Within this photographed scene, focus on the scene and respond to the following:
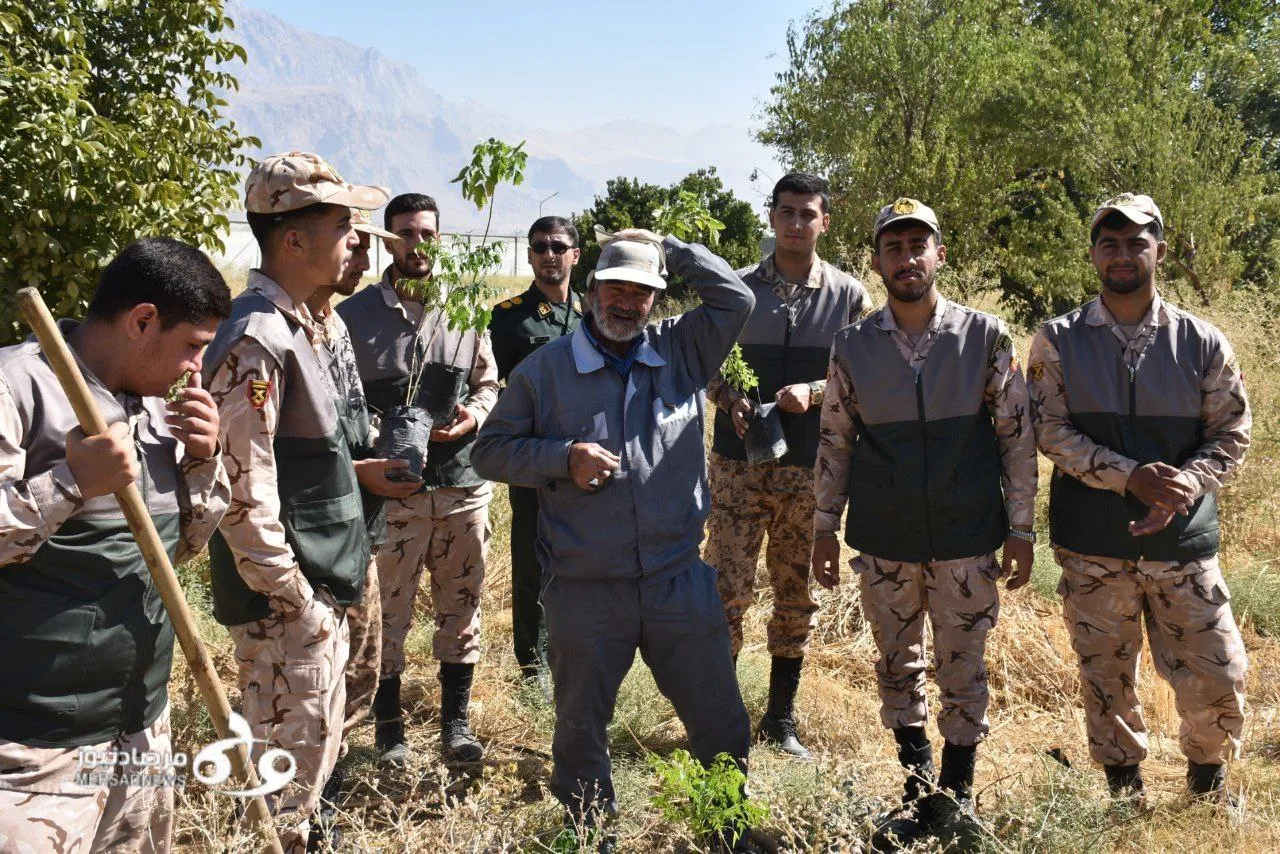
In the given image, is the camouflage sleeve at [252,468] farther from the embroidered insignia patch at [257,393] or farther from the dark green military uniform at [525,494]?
the dark green military uniform at [525,494]

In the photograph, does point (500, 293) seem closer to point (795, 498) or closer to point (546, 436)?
point (546, 436)

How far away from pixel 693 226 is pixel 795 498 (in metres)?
1.50

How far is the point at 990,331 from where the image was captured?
3.79 m

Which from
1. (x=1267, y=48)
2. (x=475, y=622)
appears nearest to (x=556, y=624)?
(x=475, y=622)

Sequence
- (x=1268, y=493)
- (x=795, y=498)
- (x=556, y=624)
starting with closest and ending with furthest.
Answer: (x=556, y=624), (x=795, y=498), (x=1268, y=493)

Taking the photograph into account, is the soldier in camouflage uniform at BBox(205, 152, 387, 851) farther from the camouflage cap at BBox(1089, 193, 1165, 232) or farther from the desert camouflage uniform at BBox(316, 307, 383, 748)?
Result: the camouflage cap at BBox(1089, 193, 1165, 232)

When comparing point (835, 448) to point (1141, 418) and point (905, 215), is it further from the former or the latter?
point (1141, 418)

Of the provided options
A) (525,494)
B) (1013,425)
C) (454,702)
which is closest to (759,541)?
(525,494)

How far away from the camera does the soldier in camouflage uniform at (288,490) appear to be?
9.28ft

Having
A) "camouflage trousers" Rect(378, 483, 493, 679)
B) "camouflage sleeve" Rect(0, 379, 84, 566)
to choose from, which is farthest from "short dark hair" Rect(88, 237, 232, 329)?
"camouflage trousers" Rect(378, 483, 493, 679)

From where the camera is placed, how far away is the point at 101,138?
18.7 feet

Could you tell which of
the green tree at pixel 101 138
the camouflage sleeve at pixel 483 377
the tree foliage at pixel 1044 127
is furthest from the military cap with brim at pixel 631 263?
the tree foliage at pixel 1044 127

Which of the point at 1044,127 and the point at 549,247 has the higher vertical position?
the point at 1044,127

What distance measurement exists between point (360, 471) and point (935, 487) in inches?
80.1
